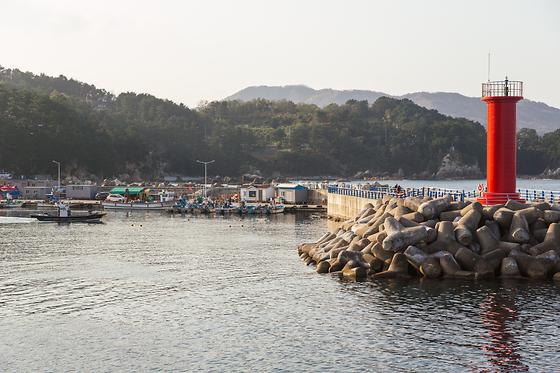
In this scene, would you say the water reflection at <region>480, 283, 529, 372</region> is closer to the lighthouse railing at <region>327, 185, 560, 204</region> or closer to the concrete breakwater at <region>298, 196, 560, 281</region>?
the concrete breakwater at <region>298, 196, 560, 281</region>

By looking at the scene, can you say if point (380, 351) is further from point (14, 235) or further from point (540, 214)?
point (14, 235)

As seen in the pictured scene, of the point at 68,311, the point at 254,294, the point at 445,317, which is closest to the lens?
the point at 445,317

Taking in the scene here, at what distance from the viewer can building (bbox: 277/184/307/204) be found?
12862cm

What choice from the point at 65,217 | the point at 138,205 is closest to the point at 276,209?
the point at 138,205

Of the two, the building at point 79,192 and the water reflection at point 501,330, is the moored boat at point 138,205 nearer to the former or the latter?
the building at point 79,192

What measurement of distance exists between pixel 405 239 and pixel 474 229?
436 cm

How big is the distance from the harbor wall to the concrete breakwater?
34799mm

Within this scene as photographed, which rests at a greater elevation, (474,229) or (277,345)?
(474,229)

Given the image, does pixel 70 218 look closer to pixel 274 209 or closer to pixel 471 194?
pixel 274 209

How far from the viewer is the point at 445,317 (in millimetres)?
38000

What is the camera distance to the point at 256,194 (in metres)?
131

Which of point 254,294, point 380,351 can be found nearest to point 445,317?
point 380,351

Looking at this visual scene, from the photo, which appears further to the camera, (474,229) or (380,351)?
(474,229)

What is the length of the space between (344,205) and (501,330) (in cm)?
6466
